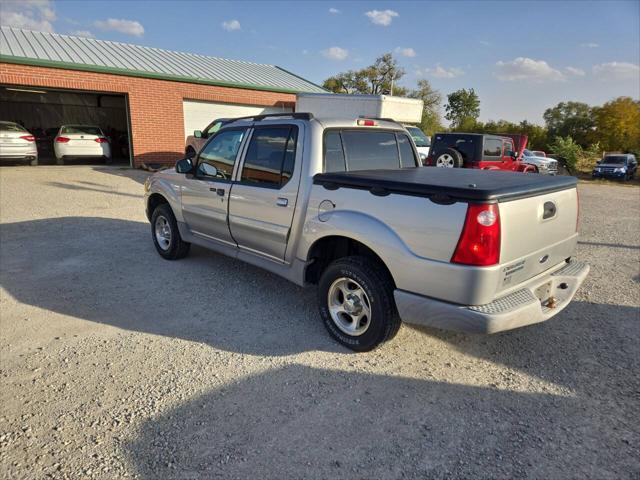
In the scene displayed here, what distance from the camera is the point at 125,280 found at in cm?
489

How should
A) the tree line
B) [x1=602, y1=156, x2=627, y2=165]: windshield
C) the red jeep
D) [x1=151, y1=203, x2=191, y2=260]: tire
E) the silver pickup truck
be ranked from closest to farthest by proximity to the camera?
the silver pickup truck
[x1=151, y1=203, x2=191, y2=260]: tire
the red jeep
[x1=602, y1=156, x2=627, y2=165]: windshield
the tree line

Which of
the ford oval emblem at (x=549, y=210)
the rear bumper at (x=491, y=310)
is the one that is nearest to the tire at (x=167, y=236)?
the rear bumper at (x=491, y=310)

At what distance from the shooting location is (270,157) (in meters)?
3.98

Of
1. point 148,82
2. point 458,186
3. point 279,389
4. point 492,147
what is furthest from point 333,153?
point 148,82

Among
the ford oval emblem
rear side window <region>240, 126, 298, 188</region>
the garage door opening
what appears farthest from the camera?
the garage door opening

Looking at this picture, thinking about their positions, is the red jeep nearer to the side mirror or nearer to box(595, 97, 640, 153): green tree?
the side mirror

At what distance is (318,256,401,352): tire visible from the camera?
3.13 m

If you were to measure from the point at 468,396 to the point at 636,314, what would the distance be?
2589 millimetres

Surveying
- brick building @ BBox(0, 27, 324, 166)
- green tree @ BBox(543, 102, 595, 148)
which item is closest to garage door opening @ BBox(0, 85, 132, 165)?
brick building @ BBox(0, 27, 324, 166)

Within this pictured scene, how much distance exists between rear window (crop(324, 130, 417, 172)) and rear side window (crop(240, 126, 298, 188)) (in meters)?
0.36

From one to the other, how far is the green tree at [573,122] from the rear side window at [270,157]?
151ft

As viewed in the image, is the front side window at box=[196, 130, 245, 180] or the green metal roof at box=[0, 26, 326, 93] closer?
the front side window at box=[196, 130, 245, 180]

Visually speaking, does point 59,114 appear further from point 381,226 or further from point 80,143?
point 381,226

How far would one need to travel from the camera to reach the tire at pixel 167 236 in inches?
215
